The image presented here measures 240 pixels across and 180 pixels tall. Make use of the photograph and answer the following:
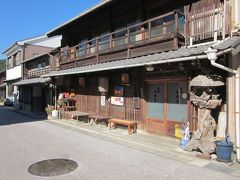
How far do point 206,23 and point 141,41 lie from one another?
3411 millimetres

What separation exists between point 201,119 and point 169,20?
5106 mm

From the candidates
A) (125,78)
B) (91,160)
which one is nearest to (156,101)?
(125,78)

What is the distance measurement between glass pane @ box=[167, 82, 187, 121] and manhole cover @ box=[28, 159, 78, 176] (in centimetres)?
473

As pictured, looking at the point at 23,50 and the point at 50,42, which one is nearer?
the point at 23,50

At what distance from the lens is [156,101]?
39.3ft

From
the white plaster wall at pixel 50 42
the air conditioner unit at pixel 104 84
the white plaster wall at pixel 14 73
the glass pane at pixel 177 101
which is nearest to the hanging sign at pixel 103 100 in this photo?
the air conditioner unit at pixel 104 84

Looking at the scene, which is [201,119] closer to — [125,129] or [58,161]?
[58,161]

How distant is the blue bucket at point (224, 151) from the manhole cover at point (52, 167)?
405cm

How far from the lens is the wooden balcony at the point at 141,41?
35.6ft

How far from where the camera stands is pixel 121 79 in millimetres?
14031

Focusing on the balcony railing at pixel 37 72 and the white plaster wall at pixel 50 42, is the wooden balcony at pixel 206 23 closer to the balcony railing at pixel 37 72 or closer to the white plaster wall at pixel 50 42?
the balcony railing at pixel 37 72

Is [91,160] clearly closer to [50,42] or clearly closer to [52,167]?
[52,167]

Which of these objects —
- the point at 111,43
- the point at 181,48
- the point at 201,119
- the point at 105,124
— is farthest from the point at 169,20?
the point at 105,124

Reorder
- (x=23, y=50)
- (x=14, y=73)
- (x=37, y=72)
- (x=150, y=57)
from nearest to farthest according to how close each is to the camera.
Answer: (x=150, y=57) < (x=37, y=72) < (x=23, y=50) < (x=14, y=73)
